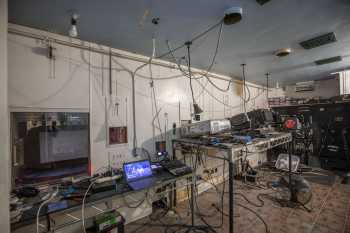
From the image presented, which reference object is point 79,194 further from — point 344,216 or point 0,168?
point 344,216

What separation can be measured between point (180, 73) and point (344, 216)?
10.5ft

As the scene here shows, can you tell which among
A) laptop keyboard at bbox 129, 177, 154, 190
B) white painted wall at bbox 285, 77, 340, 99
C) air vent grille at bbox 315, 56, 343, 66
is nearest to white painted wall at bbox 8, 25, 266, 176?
laptop keyboard at bbox 129, 177, 154, 190

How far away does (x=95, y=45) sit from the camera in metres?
1.94

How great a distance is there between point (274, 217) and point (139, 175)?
6.57 feet

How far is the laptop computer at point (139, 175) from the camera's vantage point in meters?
1.51

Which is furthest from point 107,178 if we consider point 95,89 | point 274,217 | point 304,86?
point 304,86

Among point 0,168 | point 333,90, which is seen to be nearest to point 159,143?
point 0,168

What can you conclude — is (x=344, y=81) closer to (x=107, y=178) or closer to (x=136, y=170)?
(x=136, y=170)

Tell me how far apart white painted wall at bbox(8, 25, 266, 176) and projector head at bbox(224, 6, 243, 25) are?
53.0 inches

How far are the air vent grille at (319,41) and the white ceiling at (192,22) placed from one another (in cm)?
6

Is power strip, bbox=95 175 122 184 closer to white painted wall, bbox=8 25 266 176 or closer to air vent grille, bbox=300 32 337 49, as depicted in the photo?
white painted wall, bbox=8 25 266 176

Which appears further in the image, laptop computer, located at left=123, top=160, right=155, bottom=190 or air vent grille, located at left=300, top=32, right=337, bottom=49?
air vent grille, located at left=300, top=32, right=337, bottom=49

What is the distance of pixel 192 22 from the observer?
5.06 ft

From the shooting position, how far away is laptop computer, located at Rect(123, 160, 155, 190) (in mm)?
1514
